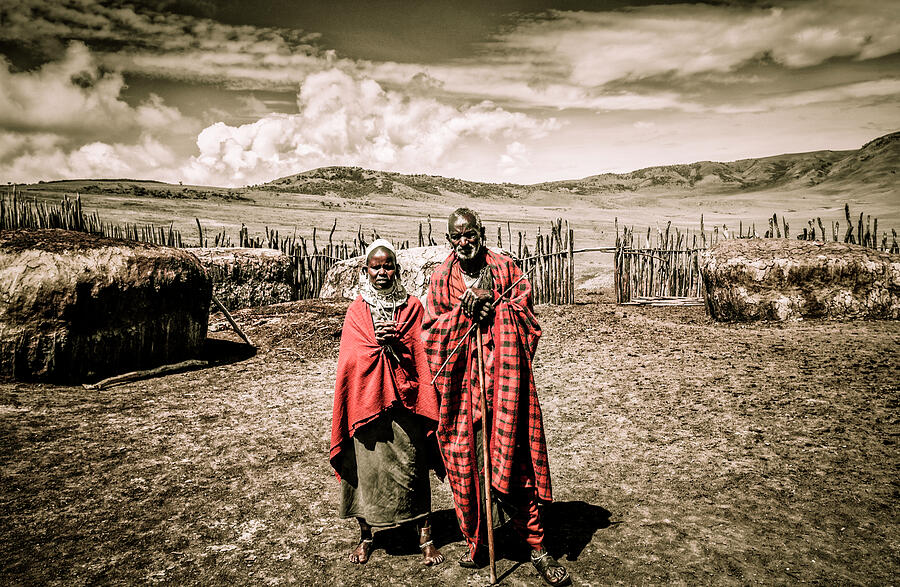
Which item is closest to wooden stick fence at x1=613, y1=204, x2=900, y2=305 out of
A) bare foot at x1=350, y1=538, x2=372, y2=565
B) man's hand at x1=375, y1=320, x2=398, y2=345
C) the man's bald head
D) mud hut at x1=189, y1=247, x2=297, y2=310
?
mud hut at x1=189, y1=247, x2=297, y2=310

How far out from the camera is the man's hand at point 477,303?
2.97 meters

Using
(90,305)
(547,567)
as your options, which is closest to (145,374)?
(90,305)

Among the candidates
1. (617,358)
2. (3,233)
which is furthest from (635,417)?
(3,233)

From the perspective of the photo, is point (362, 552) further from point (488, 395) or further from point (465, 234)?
point (465, 234)

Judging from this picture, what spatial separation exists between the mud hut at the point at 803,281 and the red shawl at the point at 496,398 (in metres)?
6.98

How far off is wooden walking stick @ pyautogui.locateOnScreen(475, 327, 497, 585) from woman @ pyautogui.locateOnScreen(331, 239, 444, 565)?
11.9 inches

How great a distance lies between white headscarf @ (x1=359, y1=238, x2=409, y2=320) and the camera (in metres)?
3.15

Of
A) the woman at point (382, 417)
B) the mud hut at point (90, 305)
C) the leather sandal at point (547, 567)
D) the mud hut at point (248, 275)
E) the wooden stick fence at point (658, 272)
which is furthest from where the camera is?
the wooden stick fence at point (658, 272)

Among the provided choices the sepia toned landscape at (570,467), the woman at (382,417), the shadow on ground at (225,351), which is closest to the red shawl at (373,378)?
the woman at (382,417)

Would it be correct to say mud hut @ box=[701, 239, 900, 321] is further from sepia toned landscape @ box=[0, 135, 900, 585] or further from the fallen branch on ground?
the fallen branch on ground

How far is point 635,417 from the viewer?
17.4 feet

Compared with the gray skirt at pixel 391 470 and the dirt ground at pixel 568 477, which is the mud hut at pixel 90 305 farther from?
the gray skirt at pixel 391 470

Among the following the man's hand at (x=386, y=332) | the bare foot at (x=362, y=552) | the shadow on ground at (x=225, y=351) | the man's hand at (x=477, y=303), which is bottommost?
the bare foot at (x=362, y=552)

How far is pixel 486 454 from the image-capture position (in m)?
2.92
